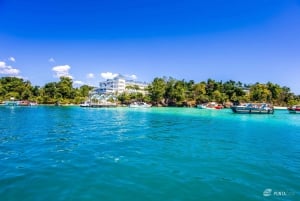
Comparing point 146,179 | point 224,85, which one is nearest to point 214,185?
point 146,179

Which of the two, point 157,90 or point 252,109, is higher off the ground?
point 157,90

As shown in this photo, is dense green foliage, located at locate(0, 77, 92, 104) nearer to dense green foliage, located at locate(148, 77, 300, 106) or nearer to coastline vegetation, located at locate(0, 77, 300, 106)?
coastline vegetation, located at locate(0, 77, 300, 106)

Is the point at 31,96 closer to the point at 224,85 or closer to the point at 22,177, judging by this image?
the point at 224,85

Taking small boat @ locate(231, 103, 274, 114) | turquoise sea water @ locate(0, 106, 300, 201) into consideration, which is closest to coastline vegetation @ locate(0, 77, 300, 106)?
small boat @ locate(231, 103, 274, 114)

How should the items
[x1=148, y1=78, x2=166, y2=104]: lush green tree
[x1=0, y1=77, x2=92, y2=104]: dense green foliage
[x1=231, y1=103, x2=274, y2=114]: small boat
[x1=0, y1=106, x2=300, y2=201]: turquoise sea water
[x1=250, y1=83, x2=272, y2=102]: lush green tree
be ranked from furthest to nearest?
[x1=0, y1=77, x2=92, y2=104]: dense green foliage < [x1=148, y1=78, x2=166, y2=104]: lush green tree < [x1=250, y1=83, x2=272, y2=102]: lush green tree < [x1=231, y1=103, x2=274, y2=114]: small boat < [x1=0, y1=106, x2=300, y2=201]: turquoise sea water

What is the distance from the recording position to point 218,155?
14.1m

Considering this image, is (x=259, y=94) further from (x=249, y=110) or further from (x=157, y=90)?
(x=249, y=110)

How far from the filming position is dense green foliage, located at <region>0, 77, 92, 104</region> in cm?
11219

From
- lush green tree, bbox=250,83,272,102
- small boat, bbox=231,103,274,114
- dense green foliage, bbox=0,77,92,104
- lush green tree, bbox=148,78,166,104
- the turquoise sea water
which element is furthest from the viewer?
dense green foliage, bbox=0,77,92,104

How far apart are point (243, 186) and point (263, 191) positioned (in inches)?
27.5

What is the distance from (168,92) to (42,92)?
60.5 m

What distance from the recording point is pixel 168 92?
113125 millimetres

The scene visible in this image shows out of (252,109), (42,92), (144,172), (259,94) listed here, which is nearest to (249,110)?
(252,109)

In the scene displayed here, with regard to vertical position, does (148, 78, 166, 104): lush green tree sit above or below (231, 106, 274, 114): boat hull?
above
